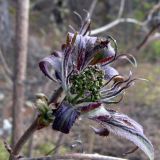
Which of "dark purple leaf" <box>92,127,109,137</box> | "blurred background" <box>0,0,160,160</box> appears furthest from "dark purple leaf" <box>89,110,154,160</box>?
"blurred background" <box>0,0,160,160</box>

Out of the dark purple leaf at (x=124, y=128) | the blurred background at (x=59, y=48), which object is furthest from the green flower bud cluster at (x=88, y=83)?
the blurred background at (x=59, y=48)

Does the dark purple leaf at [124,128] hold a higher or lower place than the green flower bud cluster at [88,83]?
lower

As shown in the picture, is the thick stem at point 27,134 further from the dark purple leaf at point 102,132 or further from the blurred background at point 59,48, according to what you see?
the blurred background at point 59,48

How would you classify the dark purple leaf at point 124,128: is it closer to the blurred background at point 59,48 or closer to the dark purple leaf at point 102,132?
the dark purple leaf at point 102,132

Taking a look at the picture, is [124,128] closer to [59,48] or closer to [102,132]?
[102,132]

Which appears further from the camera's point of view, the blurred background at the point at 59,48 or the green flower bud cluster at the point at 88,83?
the blurred background at the point at 59,48

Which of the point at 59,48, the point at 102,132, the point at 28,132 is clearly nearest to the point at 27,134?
the point at 28,132
